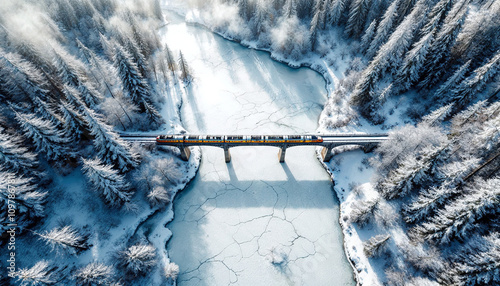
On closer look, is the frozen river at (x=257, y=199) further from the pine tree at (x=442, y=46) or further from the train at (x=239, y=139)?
the pine tree at (x=442, y=46)

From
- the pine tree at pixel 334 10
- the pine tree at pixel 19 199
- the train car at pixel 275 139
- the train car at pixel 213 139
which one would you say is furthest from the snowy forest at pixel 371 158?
the train car at pixel 275 139

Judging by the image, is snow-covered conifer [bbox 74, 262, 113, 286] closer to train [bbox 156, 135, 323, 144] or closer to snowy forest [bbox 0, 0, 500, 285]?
snowy forest [bbox 0, 0, 500, 285]

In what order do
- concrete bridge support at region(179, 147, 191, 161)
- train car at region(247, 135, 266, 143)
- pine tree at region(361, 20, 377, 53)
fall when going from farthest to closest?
pine tree at region(361, 20, 377, 53), concrete bridge support at region(179, 147, 191, 161), train car at region(247, 135, 266, 143)

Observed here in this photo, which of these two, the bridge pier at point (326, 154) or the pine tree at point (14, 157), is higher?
the pine tree at point (14, 157)

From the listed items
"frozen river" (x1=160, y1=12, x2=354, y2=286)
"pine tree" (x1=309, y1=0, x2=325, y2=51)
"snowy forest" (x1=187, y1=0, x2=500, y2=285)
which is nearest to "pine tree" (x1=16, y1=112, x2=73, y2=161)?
"frozen river" (x1=160, y1=12, x2=354, y2=286)

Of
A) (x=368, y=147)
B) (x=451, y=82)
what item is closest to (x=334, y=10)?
(x=451, y=82)
